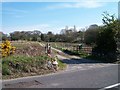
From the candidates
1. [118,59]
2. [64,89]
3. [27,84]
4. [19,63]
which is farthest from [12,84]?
[118,59]

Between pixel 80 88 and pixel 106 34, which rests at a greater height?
pixel 106 34

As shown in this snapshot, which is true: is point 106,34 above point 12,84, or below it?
above

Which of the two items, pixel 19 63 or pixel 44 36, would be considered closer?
pixel 19 63

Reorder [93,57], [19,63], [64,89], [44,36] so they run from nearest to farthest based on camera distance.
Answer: [64,89] → [19,63] → [93,57] → [44,36]

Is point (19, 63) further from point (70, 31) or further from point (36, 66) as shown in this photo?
point (70, 31)

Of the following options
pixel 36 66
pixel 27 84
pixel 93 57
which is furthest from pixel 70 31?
pixel 27 84

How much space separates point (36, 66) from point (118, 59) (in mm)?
13977

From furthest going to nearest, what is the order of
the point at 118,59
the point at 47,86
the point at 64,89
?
the point at 118,59 → the point at 47,86 → the point at 64,89

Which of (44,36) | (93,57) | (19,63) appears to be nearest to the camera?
(19,63)

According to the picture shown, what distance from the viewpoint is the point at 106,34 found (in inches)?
1212

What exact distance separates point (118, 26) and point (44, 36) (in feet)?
133

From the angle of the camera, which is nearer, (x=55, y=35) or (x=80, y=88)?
(x=80, y=88)

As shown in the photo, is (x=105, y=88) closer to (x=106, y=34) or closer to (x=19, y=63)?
(x=19, y=63)

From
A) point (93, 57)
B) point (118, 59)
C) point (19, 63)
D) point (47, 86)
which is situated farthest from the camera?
point (93, 57)
